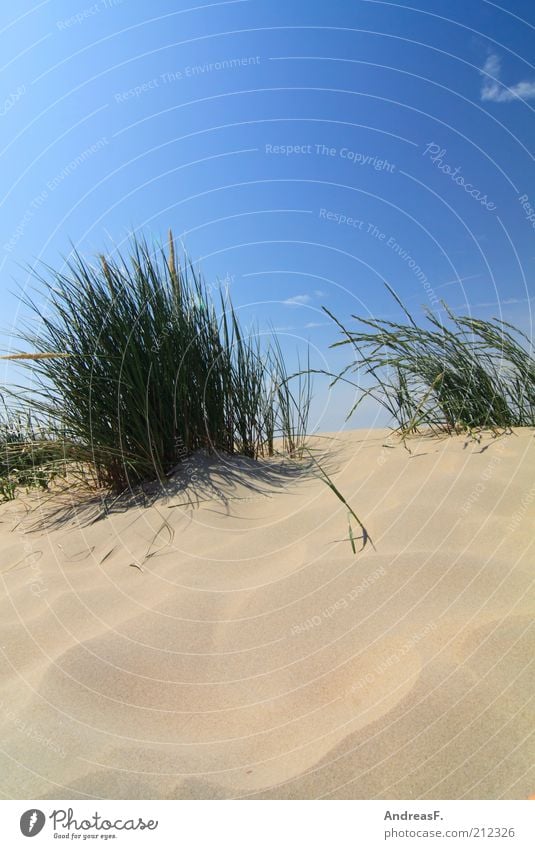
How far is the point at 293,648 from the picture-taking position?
1.42m
